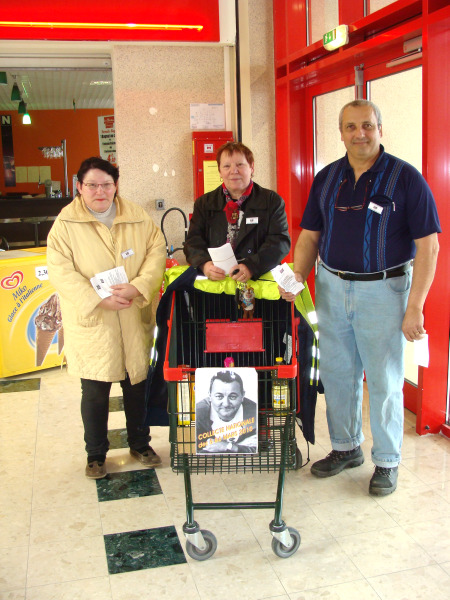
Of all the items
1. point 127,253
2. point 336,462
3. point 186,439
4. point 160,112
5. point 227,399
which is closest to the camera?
point 227,399

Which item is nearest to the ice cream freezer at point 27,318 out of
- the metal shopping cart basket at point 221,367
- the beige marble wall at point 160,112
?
the beige marble wall at point 160,112

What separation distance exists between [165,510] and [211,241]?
1305 millimetres

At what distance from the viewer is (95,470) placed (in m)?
3.27

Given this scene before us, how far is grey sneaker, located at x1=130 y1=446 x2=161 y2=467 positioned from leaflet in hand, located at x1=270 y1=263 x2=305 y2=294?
1365 mm

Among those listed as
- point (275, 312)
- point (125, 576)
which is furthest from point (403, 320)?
point (125, 576)

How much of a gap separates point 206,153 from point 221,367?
3.21 metres

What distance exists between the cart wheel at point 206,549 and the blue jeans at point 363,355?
966mm

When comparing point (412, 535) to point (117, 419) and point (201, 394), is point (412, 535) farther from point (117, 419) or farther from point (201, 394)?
point (117, 419)

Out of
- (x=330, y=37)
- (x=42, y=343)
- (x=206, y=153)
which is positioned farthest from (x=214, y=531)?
(x=206, y=153)

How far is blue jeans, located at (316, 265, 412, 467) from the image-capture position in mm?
2898

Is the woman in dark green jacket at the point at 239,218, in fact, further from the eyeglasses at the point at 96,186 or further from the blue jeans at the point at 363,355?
the eyeglasses at the point at 96,186

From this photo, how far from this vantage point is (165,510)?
296cm

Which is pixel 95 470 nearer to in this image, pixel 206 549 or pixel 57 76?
pixel 206 549

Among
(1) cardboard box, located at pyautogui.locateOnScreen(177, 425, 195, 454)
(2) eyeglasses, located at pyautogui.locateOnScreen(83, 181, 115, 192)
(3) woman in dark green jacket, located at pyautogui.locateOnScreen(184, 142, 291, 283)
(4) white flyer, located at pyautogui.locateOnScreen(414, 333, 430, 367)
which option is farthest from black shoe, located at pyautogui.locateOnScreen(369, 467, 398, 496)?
(2) eyeglasses, located at pyautogui.locateOnScreen(83, 181, 115, 192)
